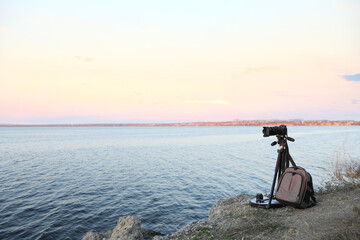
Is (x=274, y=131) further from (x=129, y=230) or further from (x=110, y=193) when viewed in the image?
(x=110, y=193)

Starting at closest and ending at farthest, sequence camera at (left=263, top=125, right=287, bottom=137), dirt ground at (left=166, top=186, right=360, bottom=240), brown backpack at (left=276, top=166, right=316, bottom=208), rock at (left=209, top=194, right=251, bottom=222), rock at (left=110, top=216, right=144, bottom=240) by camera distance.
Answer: dirt ground at (left=166, top=186, right=360, bottom=240), brown backpack at (left=276, top=166, right=316, bottom=208), camera at (left=263, top=125, right=287, bottom=137), rock at (left=110, top=216, right=144, bottom=240), rock at (left=209, top=194, right=251, bottom=222)

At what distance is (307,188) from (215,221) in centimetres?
335

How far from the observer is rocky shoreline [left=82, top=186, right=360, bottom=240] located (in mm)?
6396

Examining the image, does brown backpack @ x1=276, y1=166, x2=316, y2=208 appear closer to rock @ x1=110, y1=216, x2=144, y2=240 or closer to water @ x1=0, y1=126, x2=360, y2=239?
rock @ x1=110, y1=216, x2=144, y2=240

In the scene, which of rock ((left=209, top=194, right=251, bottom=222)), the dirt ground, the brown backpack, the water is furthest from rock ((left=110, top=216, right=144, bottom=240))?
the brown backpack

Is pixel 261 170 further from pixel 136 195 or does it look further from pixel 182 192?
pixel 136 195

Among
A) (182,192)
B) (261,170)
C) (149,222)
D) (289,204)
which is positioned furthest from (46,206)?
(261,170)

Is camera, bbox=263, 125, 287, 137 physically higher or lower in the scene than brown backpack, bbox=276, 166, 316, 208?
higher

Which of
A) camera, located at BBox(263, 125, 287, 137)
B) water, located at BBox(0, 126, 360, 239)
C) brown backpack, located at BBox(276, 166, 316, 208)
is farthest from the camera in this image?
water, located at BBox(0, 126, 360, 239)

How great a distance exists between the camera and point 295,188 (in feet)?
26.2

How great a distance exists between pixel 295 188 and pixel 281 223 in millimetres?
1297

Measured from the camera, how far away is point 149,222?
13852 millimetres

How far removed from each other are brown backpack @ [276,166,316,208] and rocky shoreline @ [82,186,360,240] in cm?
34

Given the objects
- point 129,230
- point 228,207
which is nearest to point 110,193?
point 129,230
